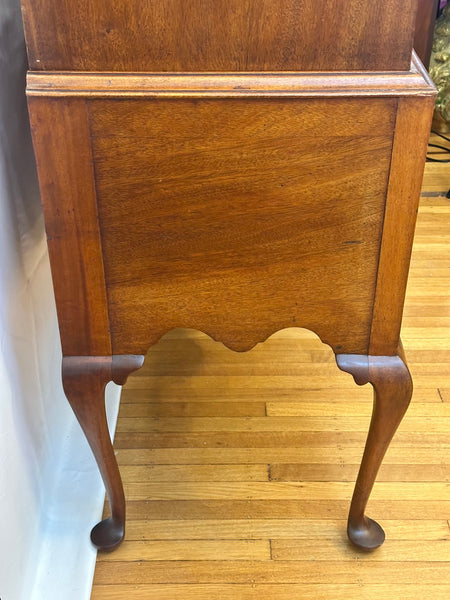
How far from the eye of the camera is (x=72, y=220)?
80 centimetres

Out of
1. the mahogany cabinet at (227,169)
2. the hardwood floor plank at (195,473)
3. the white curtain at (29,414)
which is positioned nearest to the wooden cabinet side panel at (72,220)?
the mahogany cabinet at (227,169)

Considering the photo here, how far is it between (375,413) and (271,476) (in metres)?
0.34

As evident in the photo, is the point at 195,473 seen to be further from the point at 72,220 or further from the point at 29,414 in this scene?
the point at 72,220

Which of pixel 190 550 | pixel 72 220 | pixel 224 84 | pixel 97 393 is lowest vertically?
pixel 190 550

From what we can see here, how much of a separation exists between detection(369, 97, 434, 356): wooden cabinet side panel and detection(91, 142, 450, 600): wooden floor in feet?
1.36

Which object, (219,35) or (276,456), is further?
(276,456)

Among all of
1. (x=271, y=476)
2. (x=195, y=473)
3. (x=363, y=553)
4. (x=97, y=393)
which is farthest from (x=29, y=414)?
(x=363, y=553)

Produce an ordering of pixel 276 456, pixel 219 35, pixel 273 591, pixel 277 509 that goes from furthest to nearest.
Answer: pixel 276 456 → pixel 277 509 → pixel 273 591 → pixel 219 35

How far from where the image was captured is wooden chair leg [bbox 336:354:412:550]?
90cm

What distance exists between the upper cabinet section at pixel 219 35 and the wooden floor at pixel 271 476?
0.76 meters

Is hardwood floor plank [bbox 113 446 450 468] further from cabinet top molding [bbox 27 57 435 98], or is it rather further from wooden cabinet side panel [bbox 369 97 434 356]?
cabinet top molding [bbox 27 57 435 98]

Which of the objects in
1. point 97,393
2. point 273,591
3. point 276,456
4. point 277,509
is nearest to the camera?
point 97,393

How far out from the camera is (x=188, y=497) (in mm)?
1209

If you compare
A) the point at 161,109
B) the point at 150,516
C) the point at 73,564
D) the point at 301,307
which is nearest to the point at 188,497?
the point at 150,516
